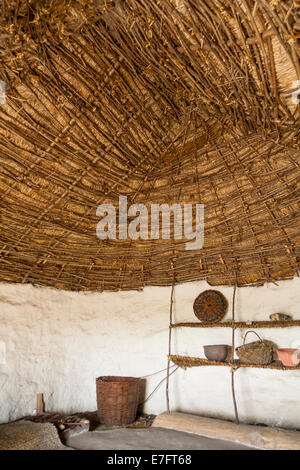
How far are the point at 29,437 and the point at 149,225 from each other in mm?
2095

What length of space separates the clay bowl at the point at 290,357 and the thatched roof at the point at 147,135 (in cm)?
70

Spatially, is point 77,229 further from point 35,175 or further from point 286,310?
point 286,310

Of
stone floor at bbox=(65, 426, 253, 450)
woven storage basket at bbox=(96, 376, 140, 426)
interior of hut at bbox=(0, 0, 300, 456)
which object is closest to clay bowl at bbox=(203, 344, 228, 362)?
interior of hut at bbox=(0, 0, 300, 456)

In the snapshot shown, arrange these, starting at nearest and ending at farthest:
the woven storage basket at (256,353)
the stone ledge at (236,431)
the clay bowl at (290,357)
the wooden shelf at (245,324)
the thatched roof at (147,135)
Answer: the thatched roof at (147,135)
the stone ledge at (236,431)
the clay bowl at (290,357)
the woven storage basket at (256,353)
the wooden shelf at (245,324)

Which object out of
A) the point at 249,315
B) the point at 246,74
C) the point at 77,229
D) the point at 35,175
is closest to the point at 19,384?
the point at 77,229

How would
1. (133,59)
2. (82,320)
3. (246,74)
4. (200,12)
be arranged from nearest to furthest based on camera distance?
1. (200,12)
2. (246,74)
3. (133,59)
4. (82,320)

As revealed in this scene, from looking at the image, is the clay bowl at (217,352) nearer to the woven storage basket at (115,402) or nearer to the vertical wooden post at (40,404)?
the woven storage basket at (115,402)

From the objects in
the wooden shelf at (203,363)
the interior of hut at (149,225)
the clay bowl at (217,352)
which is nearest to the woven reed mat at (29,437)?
the interior of hut at (149,225)

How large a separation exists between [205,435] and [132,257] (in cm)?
180

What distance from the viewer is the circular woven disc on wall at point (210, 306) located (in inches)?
135

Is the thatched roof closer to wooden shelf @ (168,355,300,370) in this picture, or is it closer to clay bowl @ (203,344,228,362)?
clay bowl @ (203,344,228,362)

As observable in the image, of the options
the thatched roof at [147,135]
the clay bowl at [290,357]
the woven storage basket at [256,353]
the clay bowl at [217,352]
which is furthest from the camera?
the clay bowl at [217,352]

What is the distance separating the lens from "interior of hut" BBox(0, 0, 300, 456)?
220cm

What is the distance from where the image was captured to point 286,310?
10.3 ft
